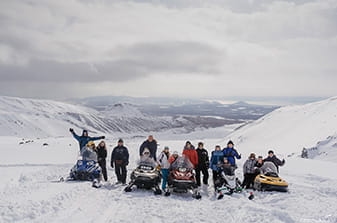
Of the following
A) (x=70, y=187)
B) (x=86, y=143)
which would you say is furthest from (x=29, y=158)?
(x=70, y=187)

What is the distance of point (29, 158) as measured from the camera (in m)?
20.9

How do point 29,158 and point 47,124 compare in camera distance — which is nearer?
point 29,158

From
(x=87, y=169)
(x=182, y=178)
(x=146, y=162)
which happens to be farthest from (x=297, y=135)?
(x=87, y=169)

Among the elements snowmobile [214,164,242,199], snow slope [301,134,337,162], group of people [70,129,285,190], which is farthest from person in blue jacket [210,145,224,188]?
snow slope [301,134,337,162]

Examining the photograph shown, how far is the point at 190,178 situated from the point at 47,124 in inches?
5543

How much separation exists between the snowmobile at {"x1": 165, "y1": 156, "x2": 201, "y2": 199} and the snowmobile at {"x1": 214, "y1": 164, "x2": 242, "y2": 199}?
1.12 m

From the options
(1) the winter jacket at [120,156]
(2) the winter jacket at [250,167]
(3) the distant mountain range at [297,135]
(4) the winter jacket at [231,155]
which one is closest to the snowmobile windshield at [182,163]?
(4) the winter jacket at [231,155]

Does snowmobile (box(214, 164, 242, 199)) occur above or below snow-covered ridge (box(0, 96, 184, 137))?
above

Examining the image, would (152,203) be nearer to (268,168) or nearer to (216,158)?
(216,158)

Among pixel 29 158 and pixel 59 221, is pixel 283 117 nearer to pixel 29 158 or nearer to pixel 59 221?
pixel 29 158

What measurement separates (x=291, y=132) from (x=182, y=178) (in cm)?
3271

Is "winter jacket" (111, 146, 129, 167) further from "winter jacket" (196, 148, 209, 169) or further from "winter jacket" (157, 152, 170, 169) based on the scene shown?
"winter jacket" (196, 148, 209, 169)

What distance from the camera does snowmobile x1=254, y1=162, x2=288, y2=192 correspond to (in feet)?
34.5

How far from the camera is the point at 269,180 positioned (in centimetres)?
1069
